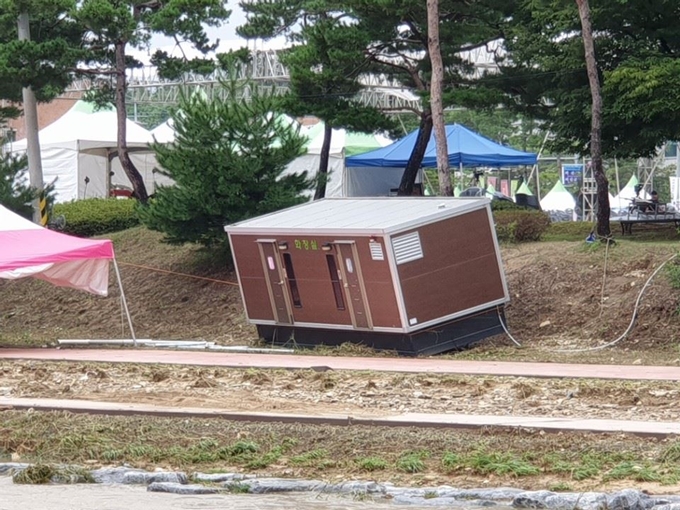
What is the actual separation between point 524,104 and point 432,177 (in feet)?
122

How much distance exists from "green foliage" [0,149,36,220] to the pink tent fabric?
28.9 feet

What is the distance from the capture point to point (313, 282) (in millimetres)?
24422

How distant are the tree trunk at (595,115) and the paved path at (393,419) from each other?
14.2 meters

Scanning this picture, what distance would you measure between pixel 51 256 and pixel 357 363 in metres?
7.35

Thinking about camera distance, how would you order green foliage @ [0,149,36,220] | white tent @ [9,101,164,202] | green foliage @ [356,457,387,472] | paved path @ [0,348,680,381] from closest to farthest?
green foliage @ [356,457,387,472], paved path @ [0,348,680,381], green foliage @ [0,149,36,220], white tent @ [9,101,164,202]

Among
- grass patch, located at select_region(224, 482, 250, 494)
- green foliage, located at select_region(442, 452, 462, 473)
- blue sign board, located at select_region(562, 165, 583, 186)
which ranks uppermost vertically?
grass patch, located at select_region(224, 482, 250, 494)

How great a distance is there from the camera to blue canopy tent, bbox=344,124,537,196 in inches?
1654

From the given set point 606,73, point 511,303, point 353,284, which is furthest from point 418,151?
point 353,284

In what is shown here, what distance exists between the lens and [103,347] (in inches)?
1043

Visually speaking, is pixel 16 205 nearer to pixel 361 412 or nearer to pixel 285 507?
pixel 361 412

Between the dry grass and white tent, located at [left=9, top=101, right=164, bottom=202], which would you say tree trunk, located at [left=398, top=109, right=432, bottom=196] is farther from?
the dry grass

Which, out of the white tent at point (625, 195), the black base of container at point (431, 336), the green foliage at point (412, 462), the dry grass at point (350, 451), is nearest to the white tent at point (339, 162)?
the white tent at point (625, 195)

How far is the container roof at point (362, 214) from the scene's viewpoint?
23.0 m

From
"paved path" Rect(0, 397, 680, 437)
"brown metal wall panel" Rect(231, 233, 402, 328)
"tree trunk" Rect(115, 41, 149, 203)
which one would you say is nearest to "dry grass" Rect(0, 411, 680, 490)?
"paved path" Rect(0, 397, 680, 437)
